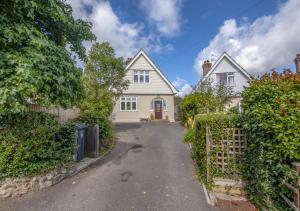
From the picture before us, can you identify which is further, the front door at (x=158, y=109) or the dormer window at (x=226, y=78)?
the front door at (x=158, y=109)

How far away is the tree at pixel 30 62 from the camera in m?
4.25

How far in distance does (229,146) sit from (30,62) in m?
5.67

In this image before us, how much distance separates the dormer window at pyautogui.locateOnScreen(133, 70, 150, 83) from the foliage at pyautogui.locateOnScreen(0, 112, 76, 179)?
1494cm

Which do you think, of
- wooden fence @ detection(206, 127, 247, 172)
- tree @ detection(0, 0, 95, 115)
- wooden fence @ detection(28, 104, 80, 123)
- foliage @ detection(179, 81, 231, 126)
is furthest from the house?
wooden fence @ detection(206, 127, 247, 172)

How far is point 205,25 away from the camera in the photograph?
13.5 metres

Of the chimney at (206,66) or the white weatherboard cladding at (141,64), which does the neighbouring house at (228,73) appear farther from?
the white weatherboard cladding at (141,64)

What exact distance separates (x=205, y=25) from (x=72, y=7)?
994 centimetres

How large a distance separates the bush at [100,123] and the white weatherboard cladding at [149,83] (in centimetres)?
1049

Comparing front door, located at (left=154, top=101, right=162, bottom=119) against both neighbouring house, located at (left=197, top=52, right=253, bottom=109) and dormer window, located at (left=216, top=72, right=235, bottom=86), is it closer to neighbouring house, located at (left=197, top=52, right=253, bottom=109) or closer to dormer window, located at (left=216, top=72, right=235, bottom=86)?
neighbouring house, located at (left=197, top=52, right=253, bottom=109)

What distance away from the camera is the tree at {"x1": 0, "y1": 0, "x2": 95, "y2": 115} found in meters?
4.25

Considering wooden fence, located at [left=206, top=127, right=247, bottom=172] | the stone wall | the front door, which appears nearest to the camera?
the stone wall

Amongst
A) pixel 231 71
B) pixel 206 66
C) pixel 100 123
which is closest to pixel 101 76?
pixel 100 123

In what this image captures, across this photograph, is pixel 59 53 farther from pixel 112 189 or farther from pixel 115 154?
pixel 115 154

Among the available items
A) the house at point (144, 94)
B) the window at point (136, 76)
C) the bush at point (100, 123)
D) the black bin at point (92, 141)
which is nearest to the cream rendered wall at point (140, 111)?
the house at point (144, 94)
